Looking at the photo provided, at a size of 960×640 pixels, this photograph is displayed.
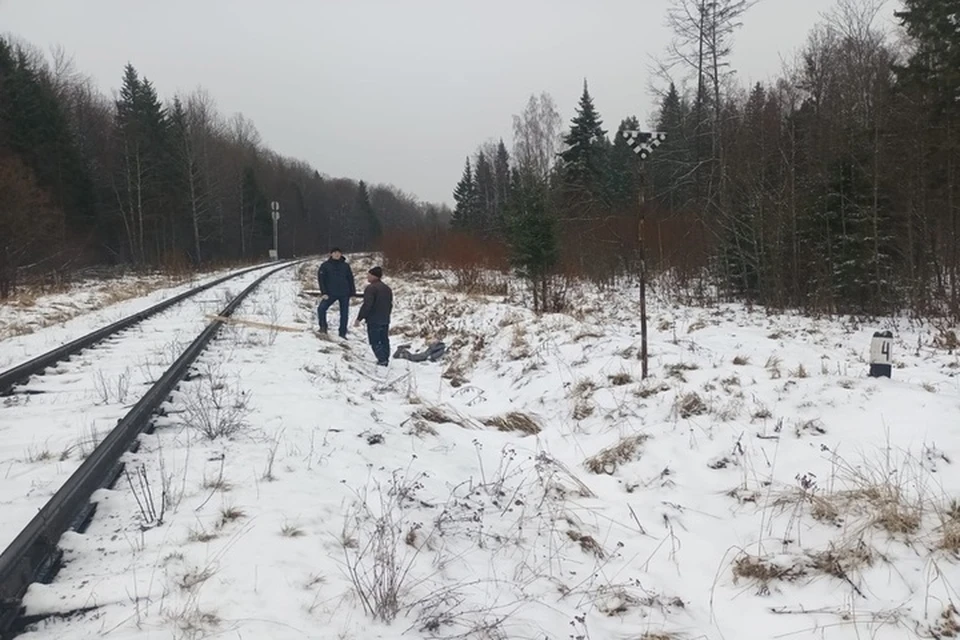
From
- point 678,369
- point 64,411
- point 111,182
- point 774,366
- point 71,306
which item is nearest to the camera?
point 64,411

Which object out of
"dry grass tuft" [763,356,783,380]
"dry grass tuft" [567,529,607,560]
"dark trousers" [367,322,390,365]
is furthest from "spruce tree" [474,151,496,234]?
"dry grass tuft" [567,529,607,560]

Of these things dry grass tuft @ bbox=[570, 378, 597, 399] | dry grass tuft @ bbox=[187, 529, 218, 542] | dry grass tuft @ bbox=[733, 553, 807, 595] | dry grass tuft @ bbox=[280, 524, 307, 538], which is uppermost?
dry grass tuft @ bbox=[187, 529, 218, 542]

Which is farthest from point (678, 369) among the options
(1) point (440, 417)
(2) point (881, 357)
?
(1) point (440, 417)

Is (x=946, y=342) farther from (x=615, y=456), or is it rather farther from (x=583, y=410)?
(x=615, y=456)

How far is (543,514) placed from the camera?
4305 mm

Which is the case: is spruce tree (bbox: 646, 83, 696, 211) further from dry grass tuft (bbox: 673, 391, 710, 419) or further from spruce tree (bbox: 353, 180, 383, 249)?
spruce tree (bbox: 353, 180, 383, 249)

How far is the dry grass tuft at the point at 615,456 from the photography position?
524 cm

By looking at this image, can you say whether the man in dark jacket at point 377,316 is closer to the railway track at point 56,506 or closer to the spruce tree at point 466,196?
the railway track at point 56,506

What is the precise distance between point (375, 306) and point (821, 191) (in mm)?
13789

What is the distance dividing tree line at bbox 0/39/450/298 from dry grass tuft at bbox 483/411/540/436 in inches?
756

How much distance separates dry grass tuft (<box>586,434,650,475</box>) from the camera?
524cm

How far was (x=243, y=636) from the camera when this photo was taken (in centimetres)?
237

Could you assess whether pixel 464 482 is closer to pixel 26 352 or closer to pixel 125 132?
pixel 26 352

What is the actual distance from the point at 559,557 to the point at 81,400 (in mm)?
5149
